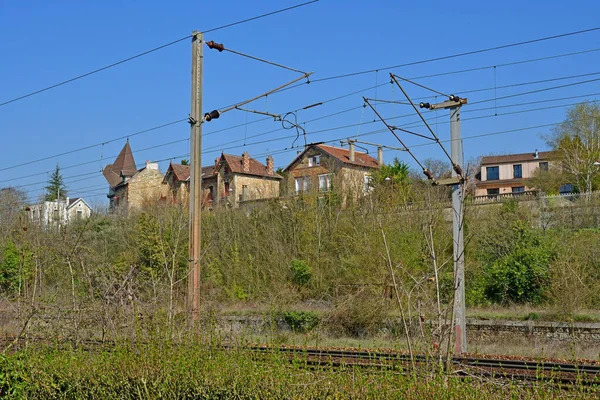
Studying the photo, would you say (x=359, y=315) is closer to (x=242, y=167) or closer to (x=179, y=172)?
(x=242, y=167)

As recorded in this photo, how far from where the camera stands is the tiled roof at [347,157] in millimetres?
61781

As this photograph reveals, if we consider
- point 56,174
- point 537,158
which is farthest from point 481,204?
point 56,174

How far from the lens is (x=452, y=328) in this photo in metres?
6.45

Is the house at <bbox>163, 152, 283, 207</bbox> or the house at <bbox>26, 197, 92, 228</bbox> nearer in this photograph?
the house at <bbox>26, 197, 92, 228</bbox>

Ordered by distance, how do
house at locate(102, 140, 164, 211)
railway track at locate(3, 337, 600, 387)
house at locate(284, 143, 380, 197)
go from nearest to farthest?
1. railway track at locate(3, 337, 600, 387)
2. house at locate(284, 143, 380, 197)
3. house at locate(102, 140, 164, 211)

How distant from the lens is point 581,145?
184ft

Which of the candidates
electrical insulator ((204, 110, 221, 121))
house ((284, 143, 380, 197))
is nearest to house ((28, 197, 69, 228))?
electrical insulator ((204, 110, 221, 121))

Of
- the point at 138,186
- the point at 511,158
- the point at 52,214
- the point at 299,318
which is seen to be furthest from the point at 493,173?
the point at 299,318

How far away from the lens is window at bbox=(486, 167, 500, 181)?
81188 millimetres

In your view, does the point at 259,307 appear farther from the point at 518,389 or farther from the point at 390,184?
the point at 518,389

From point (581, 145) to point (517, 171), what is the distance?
24.4 meters

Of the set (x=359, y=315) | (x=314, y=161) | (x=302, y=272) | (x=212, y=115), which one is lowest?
(x=359, y=315)

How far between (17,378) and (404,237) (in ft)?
79.6

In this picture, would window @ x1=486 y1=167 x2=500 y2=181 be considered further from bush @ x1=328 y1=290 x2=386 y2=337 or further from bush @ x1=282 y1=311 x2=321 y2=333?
bush @ x1=282 y1=311 x2=321 y2=333
